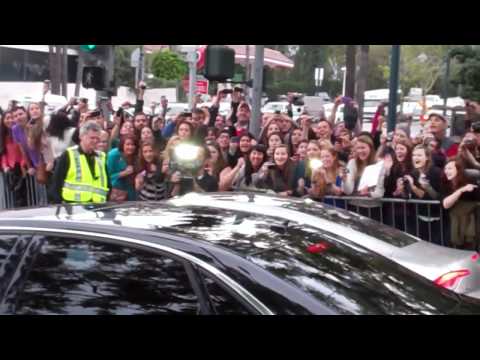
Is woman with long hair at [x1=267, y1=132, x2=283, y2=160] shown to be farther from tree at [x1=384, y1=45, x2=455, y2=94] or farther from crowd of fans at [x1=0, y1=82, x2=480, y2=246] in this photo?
tree at [x1=384, y1=45, x2=455, y2=94]

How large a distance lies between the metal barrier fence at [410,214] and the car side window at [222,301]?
5385 mm

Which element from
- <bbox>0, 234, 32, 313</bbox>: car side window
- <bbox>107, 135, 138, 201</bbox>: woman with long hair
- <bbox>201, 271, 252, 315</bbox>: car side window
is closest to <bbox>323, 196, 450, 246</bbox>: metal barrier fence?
<bbox>107, 135, 138, 201</bbox>: woman with long hair

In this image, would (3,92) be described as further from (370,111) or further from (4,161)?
(4,161)

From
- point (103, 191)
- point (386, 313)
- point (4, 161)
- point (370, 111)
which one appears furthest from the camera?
point (370, 111)

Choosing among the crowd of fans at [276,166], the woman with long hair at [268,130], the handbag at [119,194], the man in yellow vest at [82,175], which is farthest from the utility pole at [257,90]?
the man in yellow vest at [82,175]

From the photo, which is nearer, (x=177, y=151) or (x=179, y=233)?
(x=179, y=233)

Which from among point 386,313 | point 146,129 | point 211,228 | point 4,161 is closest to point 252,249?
point 211,228

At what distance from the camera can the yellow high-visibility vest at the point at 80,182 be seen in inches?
299

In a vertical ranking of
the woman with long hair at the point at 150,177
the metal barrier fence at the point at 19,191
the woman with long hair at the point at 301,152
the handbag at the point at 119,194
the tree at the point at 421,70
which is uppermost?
the tree at the point at 421,70

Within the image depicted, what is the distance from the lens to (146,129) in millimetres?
10039

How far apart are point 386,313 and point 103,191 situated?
15.9 feet

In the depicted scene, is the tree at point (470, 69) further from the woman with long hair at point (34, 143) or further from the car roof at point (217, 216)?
the car roof at point (217, 216)

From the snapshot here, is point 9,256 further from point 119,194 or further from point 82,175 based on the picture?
point 119,194
